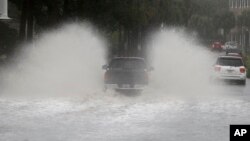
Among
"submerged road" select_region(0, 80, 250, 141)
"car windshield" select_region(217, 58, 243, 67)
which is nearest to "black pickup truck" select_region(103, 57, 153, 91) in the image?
"submerged road" select_region(0, 80, 250, 141)

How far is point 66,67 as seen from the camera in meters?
44.8

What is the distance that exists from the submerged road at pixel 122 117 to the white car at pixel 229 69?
11.4 metres

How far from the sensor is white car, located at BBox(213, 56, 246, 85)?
1693 inches

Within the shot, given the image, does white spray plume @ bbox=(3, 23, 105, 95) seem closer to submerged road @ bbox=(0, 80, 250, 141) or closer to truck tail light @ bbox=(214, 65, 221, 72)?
submerged road @ bbox=(0, 80, 250, 141)

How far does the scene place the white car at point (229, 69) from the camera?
43.0m

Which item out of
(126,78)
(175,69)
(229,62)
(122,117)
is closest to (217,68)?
(229,62)

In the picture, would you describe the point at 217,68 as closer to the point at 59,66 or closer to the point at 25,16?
the point at 59,66

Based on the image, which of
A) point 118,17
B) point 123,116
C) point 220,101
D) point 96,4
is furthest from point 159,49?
point 123,116

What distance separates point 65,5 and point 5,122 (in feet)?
87.9

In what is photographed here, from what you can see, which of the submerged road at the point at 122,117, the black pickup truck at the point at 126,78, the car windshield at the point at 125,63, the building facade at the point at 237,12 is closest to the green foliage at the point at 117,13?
the car windshield at the point at 125,63

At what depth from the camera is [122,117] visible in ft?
70.2

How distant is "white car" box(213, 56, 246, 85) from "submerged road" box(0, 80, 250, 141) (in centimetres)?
1143

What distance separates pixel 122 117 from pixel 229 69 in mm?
22416

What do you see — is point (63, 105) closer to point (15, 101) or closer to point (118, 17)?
point (15, 101)
